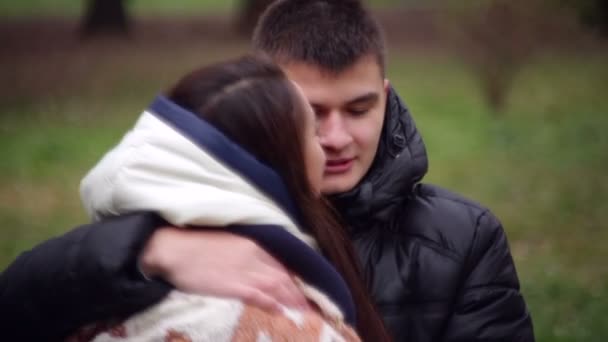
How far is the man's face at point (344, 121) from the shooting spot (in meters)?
2.54

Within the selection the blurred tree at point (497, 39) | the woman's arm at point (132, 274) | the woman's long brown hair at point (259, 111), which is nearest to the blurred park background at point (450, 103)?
the blurred tree at point (497, 39)

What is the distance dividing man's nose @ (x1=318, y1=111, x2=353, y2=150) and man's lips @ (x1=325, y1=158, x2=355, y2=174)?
44mm

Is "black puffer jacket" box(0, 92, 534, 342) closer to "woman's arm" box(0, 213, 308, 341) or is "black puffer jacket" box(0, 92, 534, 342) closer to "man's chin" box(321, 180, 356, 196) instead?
"man's chin" box(321, 180, 356, 196)

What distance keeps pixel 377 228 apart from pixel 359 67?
455mm

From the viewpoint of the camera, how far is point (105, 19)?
60.0 ft

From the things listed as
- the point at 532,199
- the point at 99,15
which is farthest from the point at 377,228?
the point at 99,15

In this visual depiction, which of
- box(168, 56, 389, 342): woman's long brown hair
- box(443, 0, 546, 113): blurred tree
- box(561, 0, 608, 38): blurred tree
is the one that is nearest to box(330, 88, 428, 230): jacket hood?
box(168, 56, 389, 342): woman's long brown hair

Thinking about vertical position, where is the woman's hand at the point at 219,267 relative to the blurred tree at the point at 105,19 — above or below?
above

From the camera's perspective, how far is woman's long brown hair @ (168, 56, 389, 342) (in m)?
1.71

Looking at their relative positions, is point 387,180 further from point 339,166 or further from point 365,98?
point 365,98

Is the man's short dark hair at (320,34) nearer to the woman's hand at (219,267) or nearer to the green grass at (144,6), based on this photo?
the woman's hand at (219,267)

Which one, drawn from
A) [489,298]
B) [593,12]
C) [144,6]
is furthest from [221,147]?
[144,6]

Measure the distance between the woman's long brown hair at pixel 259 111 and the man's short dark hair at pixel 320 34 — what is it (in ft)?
2.78

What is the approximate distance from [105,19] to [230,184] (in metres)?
17.3
